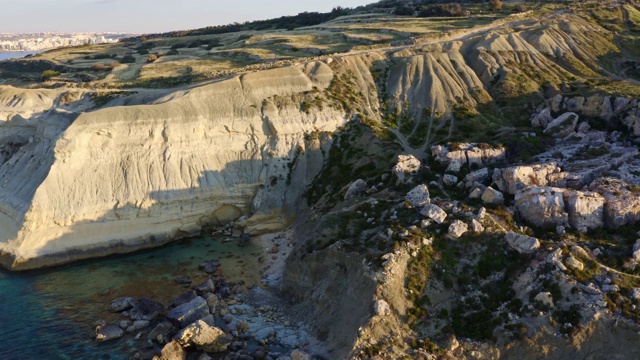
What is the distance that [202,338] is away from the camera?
2978 centimetres

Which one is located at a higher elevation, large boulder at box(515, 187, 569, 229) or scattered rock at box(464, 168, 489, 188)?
scattered rock at box(464, 168, 489, 188)

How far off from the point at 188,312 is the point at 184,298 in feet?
8.96

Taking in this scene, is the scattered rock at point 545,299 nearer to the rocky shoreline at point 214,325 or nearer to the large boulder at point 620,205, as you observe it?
the large boulder at point 620,205

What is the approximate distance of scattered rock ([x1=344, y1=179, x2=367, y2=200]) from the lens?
42.5 meters

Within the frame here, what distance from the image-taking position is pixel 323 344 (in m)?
29.8

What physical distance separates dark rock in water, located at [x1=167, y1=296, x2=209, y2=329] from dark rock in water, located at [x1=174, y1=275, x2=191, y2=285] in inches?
183

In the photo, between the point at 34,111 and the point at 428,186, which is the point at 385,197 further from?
the point at 34,111

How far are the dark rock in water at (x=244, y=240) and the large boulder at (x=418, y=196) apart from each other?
57.4 ft

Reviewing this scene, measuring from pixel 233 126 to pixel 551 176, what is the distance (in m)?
32.0

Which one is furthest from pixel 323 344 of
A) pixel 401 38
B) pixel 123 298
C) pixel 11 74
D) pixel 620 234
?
pixel 11 74

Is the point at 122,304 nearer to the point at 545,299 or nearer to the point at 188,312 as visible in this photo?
the point at 188,312

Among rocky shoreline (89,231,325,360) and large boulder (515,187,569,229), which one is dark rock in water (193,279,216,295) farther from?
large boulder (515,187,569,229)

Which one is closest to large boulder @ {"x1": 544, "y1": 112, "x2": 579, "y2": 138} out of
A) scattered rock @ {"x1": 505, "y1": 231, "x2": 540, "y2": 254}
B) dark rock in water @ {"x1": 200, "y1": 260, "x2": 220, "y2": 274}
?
scattered rock @ {"x1": 505, "y1": 231, "x2": 540, "y2": 254}

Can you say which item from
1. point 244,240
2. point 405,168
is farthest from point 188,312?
point 405,168
